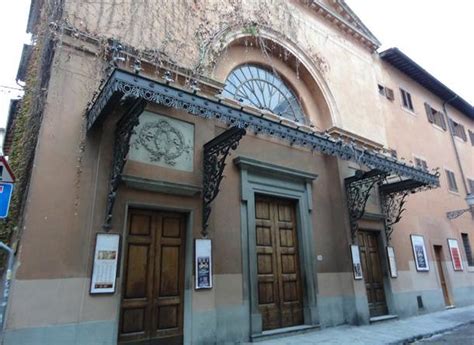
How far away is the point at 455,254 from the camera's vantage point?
13633 mm

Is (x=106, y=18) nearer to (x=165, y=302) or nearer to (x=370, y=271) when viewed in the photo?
(x=165, y=302)

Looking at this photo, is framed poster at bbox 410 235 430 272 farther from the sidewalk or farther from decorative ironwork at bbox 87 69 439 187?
decorative ironwork at bbox 87 69 439 187

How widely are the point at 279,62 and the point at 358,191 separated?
447cm

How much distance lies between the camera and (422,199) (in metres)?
13.0

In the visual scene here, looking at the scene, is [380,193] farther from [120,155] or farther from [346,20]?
[120,155]

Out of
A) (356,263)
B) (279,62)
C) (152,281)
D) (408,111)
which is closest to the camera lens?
(152,281)

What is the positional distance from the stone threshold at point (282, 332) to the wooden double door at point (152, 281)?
67.0 inches

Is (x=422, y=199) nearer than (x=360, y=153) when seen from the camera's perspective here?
No

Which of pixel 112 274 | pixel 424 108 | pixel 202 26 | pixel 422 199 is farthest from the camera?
pixel 424 108

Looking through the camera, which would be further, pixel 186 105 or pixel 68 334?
pixel 186 105

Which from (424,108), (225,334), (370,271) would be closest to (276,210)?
(225,334)

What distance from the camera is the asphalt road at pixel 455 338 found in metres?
7.32

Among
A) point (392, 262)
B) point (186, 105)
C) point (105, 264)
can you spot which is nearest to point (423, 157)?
point (392, 262)

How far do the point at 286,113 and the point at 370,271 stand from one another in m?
5.40
